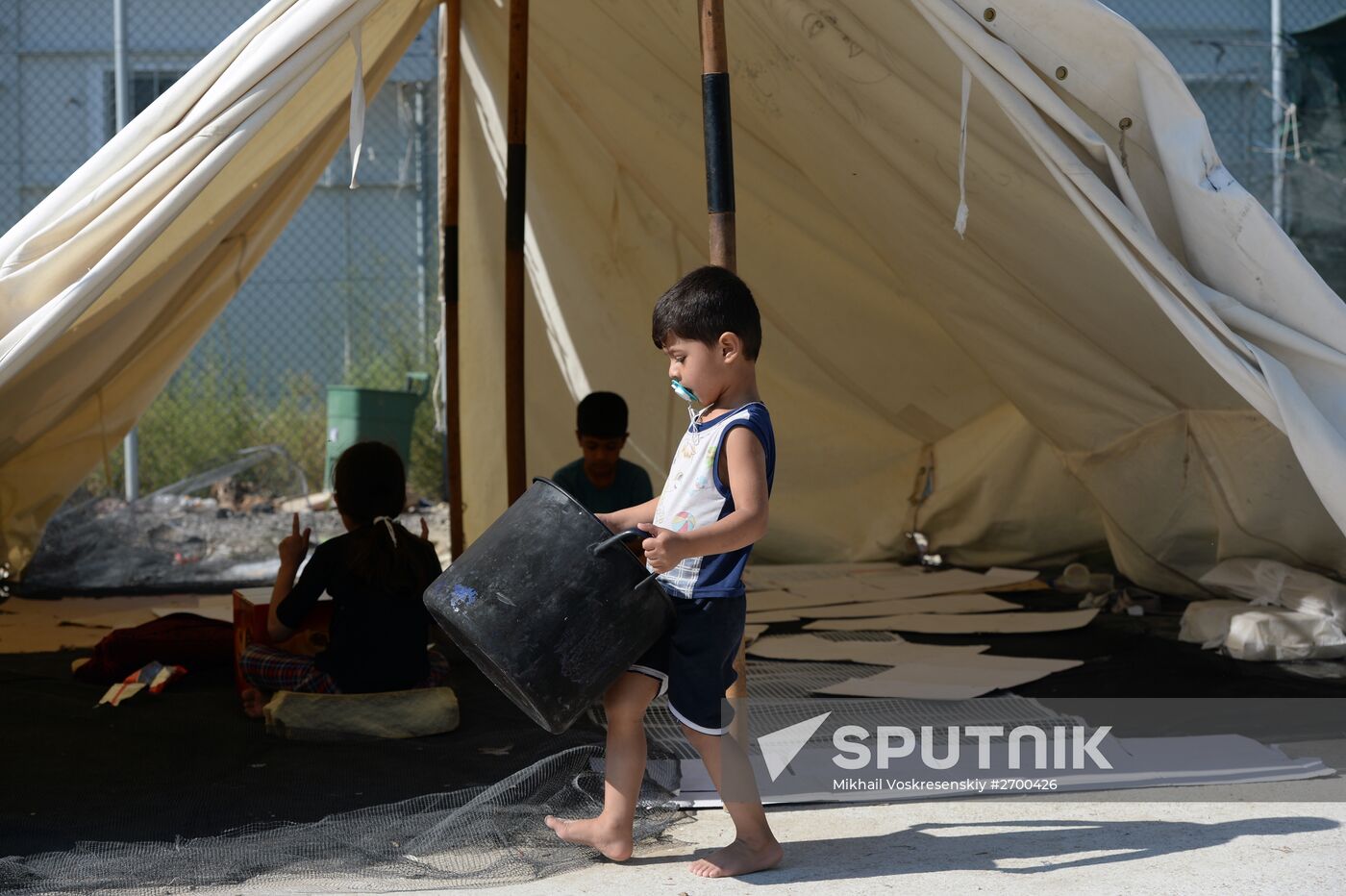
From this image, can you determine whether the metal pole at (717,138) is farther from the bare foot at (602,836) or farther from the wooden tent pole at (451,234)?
the wooden tent pole at (451,234)

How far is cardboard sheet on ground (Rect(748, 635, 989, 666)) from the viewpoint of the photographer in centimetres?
405

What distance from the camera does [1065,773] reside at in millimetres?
2844

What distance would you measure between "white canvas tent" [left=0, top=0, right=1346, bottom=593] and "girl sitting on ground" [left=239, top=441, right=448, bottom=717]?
0.76m

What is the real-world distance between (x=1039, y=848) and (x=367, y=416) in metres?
5.54

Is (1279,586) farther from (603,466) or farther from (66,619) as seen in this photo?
(66,619)

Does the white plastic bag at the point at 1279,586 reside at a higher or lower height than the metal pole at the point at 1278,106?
lower

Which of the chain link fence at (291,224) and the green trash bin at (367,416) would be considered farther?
the chain link fence at (291,224)

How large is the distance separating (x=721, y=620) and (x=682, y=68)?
283cm

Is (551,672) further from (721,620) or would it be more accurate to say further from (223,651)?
(223,651)

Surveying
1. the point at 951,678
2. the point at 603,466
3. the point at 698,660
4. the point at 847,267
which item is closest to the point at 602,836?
the point at 698,660

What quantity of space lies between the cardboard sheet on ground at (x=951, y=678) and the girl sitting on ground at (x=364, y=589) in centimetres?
111

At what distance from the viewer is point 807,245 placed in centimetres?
538

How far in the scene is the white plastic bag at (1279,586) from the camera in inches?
161

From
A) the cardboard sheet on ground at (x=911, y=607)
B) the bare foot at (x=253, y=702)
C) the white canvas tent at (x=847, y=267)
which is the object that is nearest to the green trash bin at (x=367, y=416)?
the white canvas tent at (x=847, y=267)
